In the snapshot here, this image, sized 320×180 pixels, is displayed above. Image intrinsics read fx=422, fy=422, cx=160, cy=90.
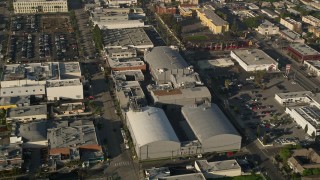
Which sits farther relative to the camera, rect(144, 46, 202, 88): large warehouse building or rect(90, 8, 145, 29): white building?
rect(90, 8, 145, 29): white building

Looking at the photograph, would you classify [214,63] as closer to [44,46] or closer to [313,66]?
[313,66]

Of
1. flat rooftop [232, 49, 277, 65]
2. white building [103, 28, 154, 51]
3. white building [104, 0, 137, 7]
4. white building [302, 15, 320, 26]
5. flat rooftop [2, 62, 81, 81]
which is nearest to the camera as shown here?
flat rooftop [2, 62, 81, 81]

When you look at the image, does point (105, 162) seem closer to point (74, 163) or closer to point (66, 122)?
Answer: point (74, 163)

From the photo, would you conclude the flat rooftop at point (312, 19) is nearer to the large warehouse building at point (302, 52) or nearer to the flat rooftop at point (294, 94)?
the large warehouse building at point (302, 52)

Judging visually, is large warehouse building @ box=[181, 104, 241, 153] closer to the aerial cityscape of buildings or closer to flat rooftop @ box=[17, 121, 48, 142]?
the aerial cityscape of buildings

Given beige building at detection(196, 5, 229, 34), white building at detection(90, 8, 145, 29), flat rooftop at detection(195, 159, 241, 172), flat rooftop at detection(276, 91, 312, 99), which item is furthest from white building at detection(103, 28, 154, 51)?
flat rooftop at detection(195, 159, 241, 172)

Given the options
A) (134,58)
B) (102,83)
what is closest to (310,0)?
(134,58)
